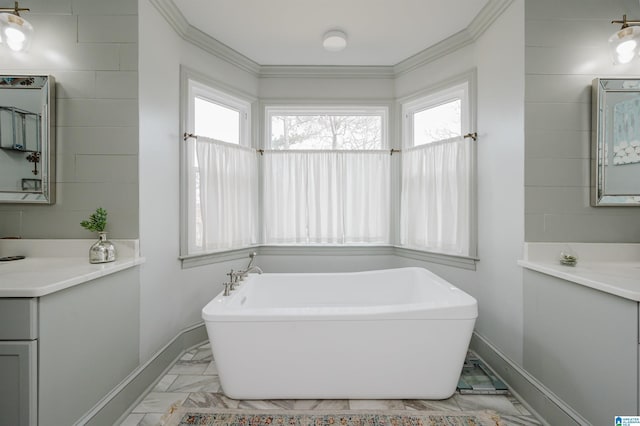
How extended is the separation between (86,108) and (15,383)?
153 centimetres

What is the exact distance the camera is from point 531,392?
1.78 m

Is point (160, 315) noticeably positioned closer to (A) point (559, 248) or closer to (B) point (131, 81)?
(B) point (131, 81)

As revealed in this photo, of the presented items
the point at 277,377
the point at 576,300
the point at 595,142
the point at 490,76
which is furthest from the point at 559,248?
the point at 277,377

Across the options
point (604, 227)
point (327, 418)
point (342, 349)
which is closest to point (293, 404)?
point (327, 418)

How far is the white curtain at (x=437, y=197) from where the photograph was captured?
2516 mm

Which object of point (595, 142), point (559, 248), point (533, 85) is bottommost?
point (559, 248)

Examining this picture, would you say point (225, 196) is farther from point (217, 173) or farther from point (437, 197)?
point (437, 197)

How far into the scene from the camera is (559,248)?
1.87m

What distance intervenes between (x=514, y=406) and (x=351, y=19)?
2.91 metres

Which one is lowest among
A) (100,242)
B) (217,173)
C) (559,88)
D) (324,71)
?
(100,242)

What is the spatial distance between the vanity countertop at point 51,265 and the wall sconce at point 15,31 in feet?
3.77

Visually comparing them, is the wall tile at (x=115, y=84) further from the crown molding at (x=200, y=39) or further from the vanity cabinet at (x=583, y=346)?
the vanity cabinet at (x=583, y=346)

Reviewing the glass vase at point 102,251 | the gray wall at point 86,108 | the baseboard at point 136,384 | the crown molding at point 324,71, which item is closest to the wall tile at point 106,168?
the gray wall at point 86,108

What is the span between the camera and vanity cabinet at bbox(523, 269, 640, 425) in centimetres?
127
